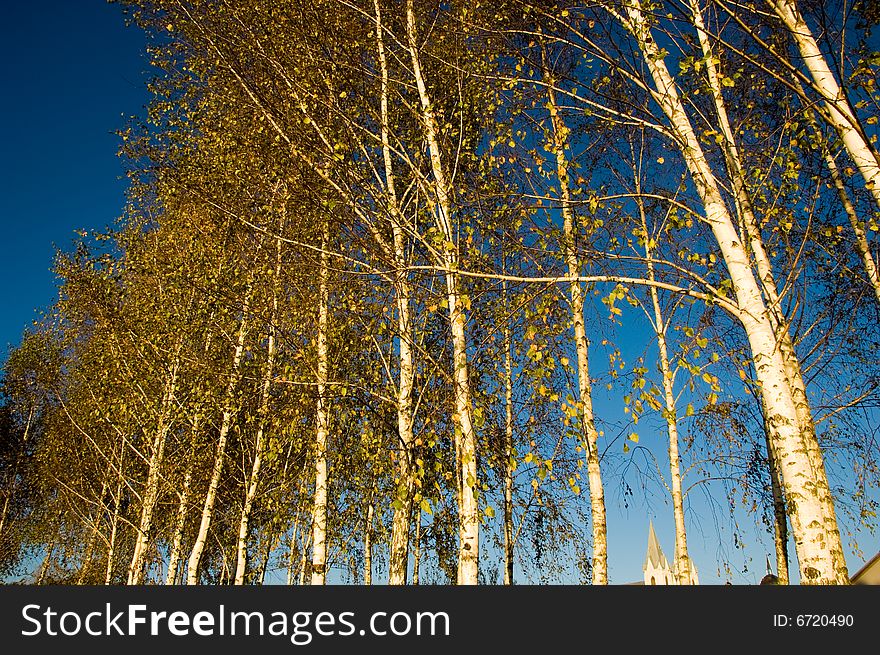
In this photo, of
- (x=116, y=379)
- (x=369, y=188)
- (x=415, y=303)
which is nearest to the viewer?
(x=369, y=188)

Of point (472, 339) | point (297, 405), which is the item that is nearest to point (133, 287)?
point (297, 405)

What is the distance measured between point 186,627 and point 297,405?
177 inches

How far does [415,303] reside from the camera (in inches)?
337

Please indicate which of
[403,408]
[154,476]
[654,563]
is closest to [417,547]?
[403,408]

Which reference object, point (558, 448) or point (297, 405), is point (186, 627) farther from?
point (558, 448)

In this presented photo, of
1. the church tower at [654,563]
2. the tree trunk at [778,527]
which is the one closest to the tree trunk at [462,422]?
the tree trunk at [778,527]

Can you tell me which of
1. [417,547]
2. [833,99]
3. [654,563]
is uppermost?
[654,563]

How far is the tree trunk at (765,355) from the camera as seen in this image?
14.3 feet

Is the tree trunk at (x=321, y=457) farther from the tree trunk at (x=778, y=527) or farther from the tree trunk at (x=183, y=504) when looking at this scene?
the tree trunk at (x=778, y=527)

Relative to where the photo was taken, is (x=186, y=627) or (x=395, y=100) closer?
(x=186, y=627)

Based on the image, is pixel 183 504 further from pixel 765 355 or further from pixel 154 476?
pixel 765 355

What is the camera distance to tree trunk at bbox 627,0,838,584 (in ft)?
14.3

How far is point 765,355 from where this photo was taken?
486 centimetres

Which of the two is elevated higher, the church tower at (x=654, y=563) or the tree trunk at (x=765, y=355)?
the church tower at (x=654, y=563)
